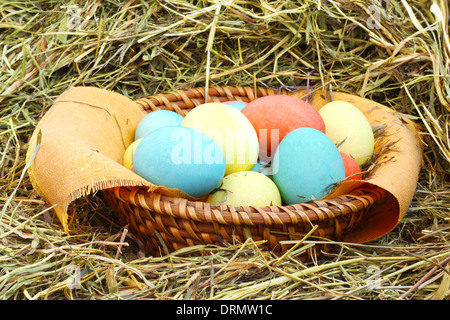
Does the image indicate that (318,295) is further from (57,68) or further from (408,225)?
(57,68)

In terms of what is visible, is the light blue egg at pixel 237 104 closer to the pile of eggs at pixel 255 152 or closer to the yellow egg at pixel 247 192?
the pile of eggs at pixel 255 152

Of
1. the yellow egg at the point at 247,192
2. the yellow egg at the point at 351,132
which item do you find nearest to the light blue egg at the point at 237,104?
the yellow egg at the point at 351,132

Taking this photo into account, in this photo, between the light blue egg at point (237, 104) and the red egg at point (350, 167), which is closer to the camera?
the red egg at point (350, 167)

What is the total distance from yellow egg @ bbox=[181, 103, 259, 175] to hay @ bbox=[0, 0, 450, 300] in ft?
1.23

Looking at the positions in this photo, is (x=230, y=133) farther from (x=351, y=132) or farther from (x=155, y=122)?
(x=351, y=132)

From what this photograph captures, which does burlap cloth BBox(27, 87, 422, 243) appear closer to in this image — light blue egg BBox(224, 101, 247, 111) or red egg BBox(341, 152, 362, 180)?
red egg BBox(341, 152, 362, 180)

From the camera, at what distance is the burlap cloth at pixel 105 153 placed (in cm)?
145

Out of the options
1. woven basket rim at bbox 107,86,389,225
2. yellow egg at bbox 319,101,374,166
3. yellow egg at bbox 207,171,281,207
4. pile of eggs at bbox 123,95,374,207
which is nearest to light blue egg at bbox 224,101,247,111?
pile of eggs at bbox 123,95,374,207

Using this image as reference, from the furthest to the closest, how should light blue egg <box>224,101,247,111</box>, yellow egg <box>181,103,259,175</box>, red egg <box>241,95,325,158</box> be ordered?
light blue egg <box>224,101,247,111</box>
red egg <box>241,95,325,158</box>
yellow egg <box>181,103,259,175</box>

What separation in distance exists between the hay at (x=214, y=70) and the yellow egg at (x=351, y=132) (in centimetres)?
24

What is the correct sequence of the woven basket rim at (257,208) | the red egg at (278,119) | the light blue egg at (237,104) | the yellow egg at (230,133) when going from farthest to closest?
the light blue egg at (237,104)
the red egg at (278,119)
the yellow egg at (230,133)
the woven basket rim at (257,208)

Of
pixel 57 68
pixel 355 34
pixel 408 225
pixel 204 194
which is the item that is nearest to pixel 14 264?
pixel 204 194

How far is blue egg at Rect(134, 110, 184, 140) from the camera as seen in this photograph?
1852mm

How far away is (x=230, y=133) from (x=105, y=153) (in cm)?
43
